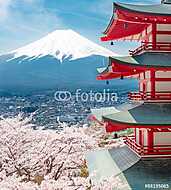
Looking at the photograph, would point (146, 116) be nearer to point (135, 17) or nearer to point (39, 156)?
point (135, 17)

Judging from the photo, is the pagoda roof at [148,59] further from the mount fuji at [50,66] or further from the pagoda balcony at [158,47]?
the mount fuji at [50,66]

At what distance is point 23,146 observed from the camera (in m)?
18.1

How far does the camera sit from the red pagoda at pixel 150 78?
36.1 feet

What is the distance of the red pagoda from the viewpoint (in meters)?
11.0

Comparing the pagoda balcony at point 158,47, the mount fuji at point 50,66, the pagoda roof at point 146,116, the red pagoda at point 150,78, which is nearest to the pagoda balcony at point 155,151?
the red pagoda at point 150,78

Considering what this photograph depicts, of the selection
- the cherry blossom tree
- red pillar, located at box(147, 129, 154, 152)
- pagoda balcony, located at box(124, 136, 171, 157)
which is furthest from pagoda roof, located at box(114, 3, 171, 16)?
the cherry blossom tree

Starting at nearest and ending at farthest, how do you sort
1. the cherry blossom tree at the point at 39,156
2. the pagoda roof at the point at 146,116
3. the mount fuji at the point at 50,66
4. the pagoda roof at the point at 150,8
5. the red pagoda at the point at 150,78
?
the pagoda roof at the point at 146,116, the red pagoda at the point at 150,78, the pagoda roof at the point at 150,8, the cherry blossom tree at the point at 39,156, the mount fuji at the point at 50,66

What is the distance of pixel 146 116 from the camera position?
11.1 m

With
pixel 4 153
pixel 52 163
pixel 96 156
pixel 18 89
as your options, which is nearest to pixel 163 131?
pixel 96 156

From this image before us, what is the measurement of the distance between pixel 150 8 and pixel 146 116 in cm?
342

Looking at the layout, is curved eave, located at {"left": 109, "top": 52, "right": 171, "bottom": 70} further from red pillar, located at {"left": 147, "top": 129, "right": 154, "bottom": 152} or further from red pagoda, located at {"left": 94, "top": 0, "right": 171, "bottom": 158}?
red pillar, located at {"left": 147, "top": 129, "right": 154, "bottom": 152}

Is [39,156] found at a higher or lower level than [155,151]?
lower

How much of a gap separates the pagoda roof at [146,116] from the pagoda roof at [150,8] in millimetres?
2664

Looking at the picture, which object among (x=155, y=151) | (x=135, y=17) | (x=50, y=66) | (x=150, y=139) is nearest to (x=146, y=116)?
(x=150, y=139)
